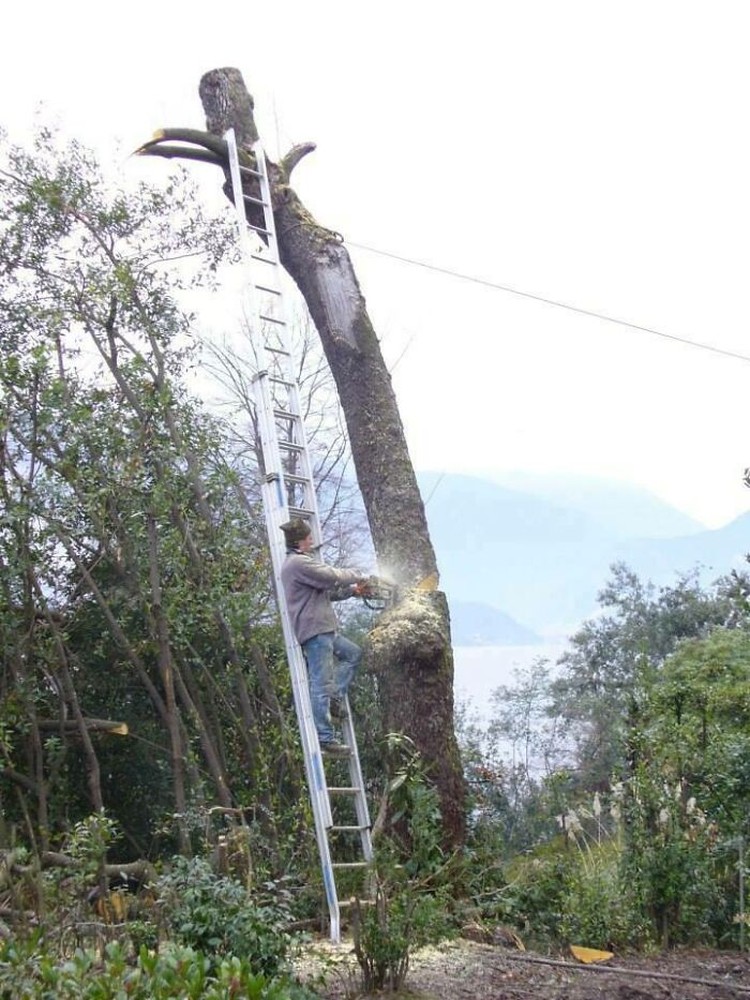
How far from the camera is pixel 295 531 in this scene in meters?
5.39

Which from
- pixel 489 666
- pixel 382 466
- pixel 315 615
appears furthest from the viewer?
pixel 489 666

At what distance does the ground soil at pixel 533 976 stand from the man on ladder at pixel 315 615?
1088 mm

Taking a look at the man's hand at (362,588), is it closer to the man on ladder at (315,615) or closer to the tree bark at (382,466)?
the man on ladder at (315,615)

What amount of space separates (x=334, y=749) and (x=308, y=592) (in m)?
0.80

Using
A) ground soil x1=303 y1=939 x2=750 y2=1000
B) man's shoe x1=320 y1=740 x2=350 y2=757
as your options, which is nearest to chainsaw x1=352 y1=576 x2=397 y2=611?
man's shoe x1=320 y1=740 x2=350 y2=757

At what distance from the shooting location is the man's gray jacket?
17.4 ft

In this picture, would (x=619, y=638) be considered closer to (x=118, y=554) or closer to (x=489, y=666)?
(x=489, y=666)

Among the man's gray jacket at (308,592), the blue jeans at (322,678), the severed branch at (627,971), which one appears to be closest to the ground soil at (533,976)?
the severed branch at (627,971)

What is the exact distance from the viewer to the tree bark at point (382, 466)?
19.7 ft

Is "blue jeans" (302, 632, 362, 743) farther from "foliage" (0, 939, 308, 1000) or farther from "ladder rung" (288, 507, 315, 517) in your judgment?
"foliage" (0, 939, 308, 1000)

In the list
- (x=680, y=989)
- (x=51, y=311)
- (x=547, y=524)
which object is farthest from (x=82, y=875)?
(x=547, y=524)

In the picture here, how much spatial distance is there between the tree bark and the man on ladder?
0.60m

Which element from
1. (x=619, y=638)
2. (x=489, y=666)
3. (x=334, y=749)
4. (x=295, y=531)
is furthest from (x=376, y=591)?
(x=619, y=638)

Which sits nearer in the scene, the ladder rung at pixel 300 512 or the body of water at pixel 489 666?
the ladder rung at pixel 300 512
